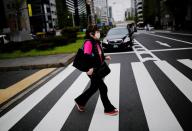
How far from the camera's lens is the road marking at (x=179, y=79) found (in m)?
5.54

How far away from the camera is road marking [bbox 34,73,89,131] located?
4227mm

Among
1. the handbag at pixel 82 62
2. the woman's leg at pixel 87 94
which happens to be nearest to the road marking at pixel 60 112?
the woman's leg at pixel 87 94

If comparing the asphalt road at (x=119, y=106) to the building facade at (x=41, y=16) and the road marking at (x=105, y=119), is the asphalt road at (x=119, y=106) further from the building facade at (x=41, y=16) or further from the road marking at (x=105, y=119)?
the building facade at (x=41, y=16)

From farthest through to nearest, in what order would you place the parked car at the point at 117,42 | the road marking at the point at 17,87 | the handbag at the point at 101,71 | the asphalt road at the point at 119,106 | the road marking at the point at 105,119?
1. the parked car at the point at 117,42
2. the road marking at the point at 17,87
3. the handbag at the point at 101,71
4. the asphalt road at the point at 119,106
5. the road marking at the point at 105,119

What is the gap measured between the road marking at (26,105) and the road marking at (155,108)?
8.51 feet

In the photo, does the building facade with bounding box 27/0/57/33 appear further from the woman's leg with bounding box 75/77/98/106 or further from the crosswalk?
the woman's leg with bounding box 75/77/98/106

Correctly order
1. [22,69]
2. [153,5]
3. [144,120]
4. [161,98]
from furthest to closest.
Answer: [153,5]
[22,69]
[161,98]
[144,120]

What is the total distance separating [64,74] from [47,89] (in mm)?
2008

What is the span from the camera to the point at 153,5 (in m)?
79.8

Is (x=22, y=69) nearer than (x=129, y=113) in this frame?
No

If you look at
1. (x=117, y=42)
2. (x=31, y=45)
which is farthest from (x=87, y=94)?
(x=31, y=45)

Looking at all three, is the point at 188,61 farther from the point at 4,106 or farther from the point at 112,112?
the point at 4,106

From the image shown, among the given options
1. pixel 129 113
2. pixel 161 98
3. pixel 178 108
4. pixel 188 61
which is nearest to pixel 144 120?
pixel 129 113

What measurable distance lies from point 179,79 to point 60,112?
3702 mm
